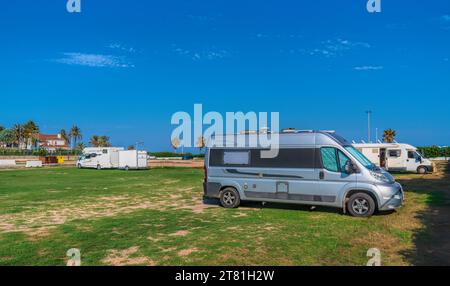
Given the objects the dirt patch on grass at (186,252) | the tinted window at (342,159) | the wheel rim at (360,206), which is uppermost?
the tinted window at (342,159)

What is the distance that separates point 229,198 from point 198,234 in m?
4.55

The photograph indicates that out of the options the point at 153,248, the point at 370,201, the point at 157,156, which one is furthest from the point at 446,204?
the point at 157,156

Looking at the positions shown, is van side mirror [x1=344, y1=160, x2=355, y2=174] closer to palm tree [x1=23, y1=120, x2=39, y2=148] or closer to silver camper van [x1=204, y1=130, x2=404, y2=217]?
silver camper van [x1=204, y1=130, x2=404, y2=217]

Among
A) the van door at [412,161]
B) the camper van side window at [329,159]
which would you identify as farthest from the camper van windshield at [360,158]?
the van door at [412,161]

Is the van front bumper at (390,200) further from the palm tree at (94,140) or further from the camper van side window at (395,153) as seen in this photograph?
the palm tree at (94,140)

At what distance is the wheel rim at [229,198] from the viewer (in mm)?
13594

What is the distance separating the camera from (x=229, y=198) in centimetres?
1366

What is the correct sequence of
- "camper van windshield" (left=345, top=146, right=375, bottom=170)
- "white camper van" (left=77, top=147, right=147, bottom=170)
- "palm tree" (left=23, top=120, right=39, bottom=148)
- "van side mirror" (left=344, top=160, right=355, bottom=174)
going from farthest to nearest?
"palm tree" (left=23, top=120, right=39, bottom=148)
"white camper van" (left=77, top=147, right=147, bottom=170)
"camper van windshield" (left=345, top=146, right=375, bottom=170)
"van side mirror" (left=344, top=160, right=355, bottom=174)

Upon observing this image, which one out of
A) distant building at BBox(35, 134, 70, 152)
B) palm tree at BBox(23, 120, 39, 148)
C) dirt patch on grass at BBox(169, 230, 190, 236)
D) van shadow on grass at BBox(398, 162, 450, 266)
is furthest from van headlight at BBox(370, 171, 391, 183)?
distant building at BBox(35, 134, 70, 152)

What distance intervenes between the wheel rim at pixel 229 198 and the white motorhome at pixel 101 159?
1294 inches

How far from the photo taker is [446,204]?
45.2 ft

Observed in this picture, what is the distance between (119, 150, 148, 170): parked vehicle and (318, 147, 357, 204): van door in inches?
1318

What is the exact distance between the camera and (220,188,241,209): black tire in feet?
44.3
